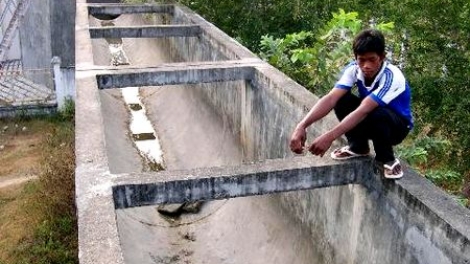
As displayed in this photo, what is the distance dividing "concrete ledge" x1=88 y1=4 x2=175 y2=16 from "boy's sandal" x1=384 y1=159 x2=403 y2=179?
1026 cm

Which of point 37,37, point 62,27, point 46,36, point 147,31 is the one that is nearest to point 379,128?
point 147,31

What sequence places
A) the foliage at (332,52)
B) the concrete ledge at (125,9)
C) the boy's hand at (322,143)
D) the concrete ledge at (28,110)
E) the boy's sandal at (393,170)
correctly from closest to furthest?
1. the boy's hand at (322,143)
2. the boy's sandal at (393,170)
3. the foliage at (332,52)
4. the concrete ledge at (125,9)
5. the concrete ledge at (28,110)

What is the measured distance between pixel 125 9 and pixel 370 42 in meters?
10.7

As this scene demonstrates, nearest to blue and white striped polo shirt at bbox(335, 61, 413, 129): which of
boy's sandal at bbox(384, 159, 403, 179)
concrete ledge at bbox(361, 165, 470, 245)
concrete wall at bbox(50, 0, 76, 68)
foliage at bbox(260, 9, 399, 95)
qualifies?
boy's sandal at bbox(384, 159, 403, 179)

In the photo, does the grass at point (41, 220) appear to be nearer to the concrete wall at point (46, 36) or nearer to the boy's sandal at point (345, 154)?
the boy's sandal at point (345, 154)

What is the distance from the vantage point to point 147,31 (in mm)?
10352

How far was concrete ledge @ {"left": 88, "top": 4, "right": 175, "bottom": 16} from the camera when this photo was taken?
42.9ft

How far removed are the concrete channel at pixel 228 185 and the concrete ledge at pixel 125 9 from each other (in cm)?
239

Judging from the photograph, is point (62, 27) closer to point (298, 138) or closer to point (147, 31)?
→ point (147, 31)

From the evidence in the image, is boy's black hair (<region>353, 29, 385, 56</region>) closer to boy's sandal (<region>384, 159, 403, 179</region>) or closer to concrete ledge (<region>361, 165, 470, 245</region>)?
boy's sandal (<region>384, 159, 403, 179</region>)

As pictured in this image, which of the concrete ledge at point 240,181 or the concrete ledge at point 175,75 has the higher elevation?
the concrete ledge at point 175,75

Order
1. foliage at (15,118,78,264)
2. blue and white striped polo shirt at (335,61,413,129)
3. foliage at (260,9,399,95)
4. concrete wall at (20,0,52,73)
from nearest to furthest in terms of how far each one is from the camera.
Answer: blue and white striped polo shirt at (335,61,413,129), foliage at (260,9,399,95), foliage at (15,118,78,264), concrete wall at (20,0,52,73)

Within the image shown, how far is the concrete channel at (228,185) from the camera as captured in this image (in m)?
3.60

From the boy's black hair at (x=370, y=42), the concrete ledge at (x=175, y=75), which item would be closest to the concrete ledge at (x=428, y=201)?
the boy's black hair at (x=370, y=42)
